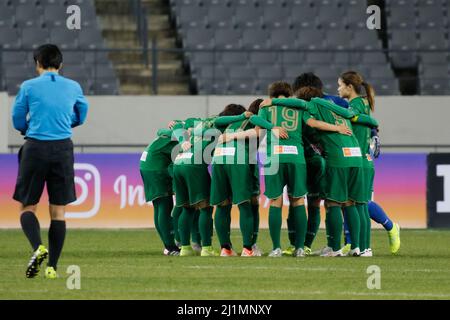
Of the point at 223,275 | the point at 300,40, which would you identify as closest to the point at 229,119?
the point at 223,275

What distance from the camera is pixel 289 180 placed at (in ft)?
44.5

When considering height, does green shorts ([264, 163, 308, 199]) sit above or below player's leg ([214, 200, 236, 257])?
above

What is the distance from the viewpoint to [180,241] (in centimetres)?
1470

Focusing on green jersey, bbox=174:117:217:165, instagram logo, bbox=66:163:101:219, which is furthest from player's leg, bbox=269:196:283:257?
instagram logo, bbox=66:163:101:219

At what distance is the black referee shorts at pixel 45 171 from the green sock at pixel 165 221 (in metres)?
3.81

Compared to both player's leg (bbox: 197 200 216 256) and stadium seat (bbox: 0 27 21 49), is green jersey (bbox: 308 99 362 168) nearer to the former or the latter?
player's leg (bbox: 197 200 216 256)

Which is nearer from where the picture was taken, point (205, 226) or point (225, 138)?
point (225, 138)

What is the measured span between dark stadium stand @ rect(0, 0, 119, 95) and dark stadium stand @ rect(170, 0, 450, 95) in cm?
164

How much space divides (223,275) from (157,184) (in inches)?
149

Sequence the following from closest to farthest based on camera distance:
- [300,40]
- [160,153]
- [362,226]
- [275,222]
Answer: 1. [275,222]
2. [362,226]
3. [160,153]
4. [300,40]

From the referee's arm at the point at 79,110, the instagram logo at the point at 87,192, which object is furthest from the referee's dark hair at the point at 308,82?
the instagram logo at the point at 87,192

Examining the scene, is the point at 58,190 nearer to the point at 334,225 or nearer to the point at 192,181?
the point at 192,181

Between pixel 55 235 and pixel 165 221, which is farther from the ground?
pixel 55 235

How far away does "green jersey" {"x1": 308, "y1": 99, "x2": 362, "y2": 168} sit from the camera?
44.8ft
